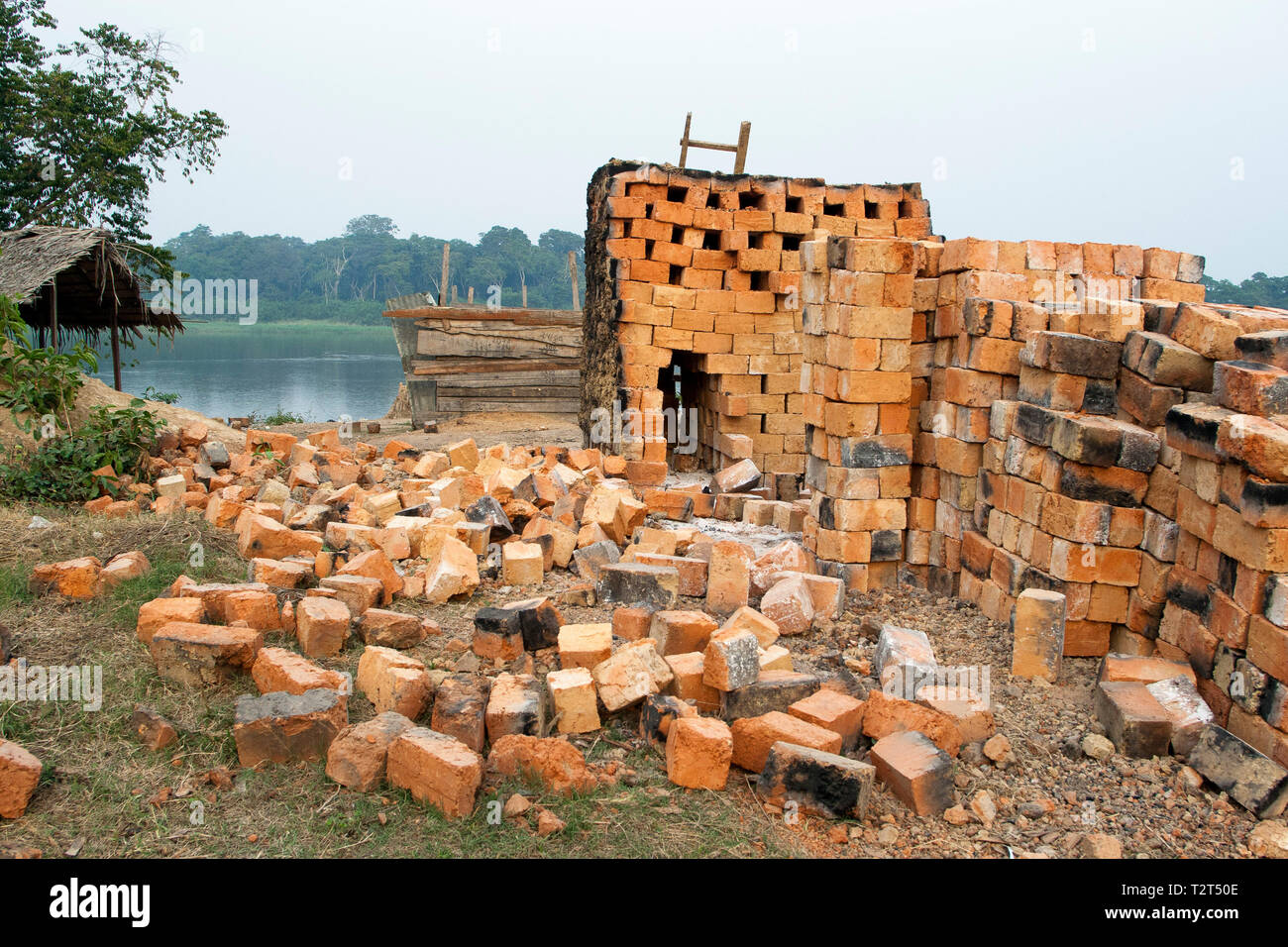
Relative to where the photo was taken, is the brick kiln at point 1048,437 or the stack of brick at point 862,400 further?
the stack of brick at point 862,400

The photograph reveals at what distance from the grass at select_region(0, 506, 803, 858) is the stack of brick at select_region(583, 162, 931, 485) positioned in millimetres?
6703

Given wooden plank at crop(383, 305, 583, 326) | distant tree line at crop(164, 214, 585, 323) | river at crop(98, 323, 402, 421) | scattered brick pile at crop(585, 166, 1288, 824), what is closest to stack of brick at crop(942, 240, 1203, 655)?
Answer: scattered brick pile at crop(585, 166, 1288, 824)

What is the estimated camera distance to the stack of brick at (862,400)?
22.2 feet

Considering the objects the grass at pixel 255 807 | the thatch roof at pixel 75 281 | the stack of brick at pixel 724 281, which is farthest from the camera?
the stack of brick at pixel 724 281

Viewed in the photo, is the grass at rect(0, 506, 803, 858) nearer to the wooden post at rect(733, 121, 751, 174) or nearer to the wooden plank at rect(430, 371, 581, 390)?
the wooden post at rect(733, 121, 751, 174)

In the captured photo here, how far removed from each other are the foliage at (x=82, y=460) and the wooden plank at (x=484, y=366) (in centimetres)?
940

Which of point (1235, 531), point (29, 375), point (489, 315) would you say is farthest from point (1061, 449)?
point (489, 315)

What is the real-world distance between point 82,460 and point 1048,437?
8.47 m

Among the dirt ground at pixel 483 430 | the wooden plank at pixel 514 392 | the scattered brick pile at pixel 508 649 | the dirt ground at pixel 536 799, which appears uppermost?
the wooden plank at pixel 514 392

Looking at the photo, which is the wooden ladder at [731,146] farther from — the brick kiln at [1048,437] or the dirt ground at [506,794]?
the dirt ground at [506,794]

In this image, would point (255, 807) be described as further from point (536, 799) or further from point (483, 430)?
point (483, 430)

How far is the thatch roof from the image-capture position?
10866mm

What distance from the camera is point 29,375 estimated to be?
360 inches

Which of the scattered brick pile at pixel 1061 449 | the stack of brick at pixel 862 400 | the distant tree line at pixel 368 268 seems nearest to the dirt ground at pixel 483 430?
the stack of brick at pixel 862 400
